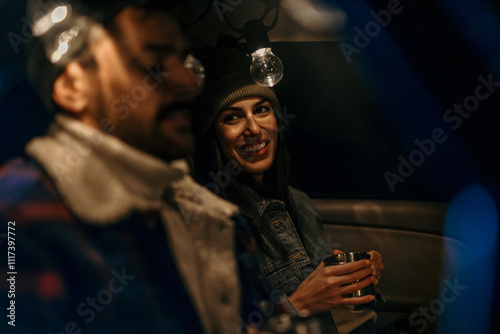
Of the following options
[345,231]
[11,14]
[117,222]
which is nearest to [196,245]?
[117,222]

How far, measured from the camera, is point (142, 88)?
0.85m

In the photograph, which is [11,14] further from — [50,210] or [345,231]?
[345,231]

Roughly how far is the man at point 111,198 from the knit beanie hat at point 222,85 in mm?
409

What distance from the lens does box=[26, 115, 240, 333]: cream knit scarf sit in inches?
31.2

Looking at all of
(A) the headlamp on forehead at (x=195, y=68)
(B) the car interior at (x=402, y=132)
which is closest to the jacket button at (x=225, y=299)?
(A) the headlamp on forehead at (x=195, y=68)

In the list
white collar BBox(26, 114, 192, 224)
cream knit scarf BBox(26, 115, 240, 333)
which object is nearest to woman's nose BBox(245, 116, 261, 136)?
cream knit scarf BBox(26, 115, 240, 333)

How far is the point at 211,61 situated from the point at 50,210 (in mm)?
752

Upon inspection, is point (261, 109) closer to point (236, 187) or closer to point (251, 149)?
point (251, 149)

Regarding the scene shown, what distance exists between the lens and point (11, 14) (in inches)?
38.9

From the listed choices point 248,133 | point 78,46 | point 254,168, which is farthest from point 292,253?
point 78,46

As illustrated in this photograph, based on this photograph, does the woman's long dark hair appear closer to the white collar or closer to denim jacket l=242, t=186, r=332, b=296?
denim jacket l=242, t=186, r=332, b=296

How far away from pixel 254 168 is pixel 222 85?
27 cm

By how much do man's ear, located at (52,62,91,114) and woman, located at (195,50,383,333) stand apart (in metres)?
0.54

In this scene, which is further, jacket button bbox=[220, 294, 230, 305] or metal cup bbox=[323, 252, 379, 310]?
metal cup bbox=[323, 252, 379, 310]
